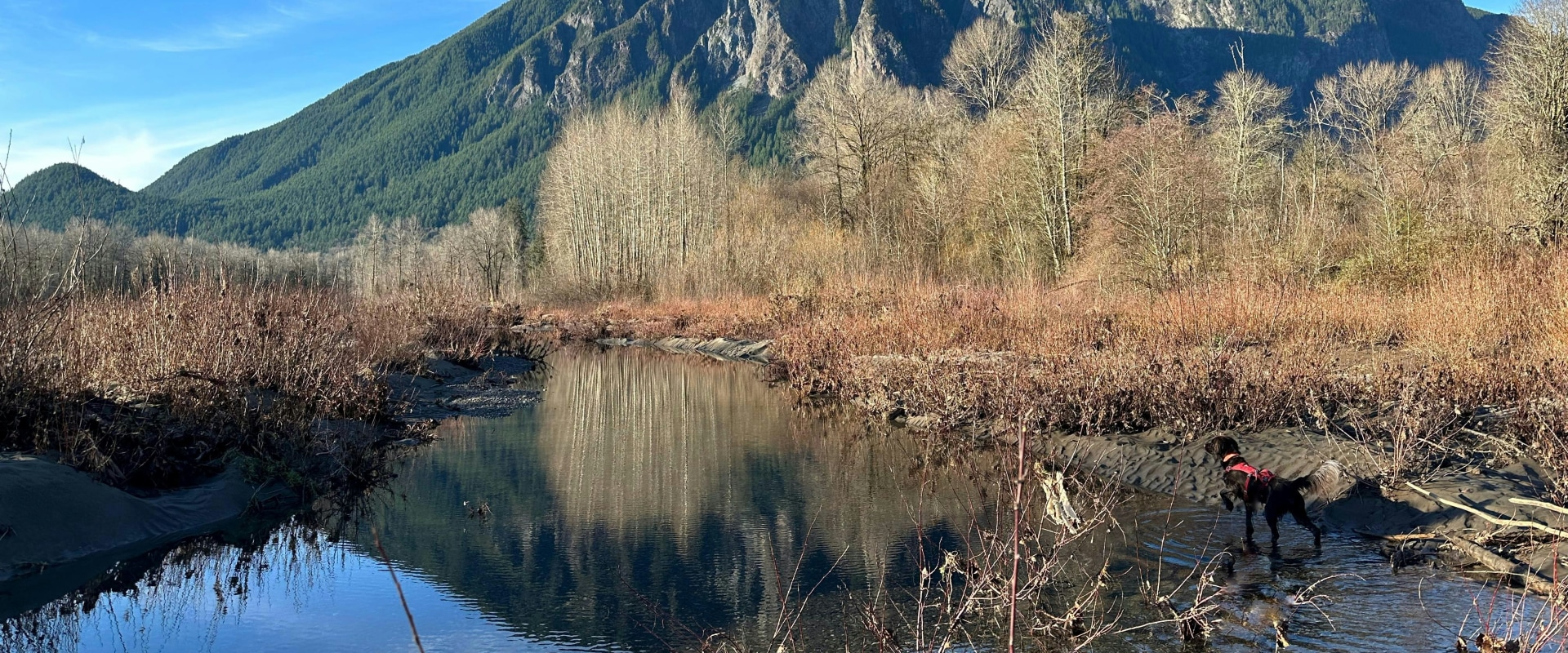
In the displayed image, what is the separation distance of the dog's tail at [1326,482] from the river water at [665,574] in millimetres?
371

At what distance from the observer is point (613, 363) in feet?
76.7

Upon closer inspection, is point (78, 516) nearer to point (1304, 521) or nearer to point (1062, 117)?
point (1304, 521)

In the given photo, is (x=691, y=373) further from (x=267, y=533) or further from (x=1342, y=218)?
(x=1342, y=218)

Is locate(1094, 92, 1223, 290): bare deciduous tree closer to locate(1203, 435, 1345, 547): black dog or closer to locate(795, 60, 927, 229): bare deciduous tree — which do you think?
locate(795, 60, 927, 229): bare deciduous tree

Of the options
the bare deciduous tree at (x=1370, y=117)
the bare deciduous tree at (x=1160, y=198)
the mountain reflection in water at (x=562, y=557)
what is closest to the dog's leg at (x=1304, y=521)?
the mountain reflection in water at (x=562, y=557)

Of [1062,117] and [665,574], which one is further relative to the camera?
[1062,117]

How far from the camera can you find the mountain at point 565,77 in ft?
461

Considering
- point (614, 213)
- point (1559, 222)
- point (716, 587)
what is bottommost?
point (716, 587)

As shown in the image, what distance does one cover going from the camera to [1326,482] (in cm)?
696

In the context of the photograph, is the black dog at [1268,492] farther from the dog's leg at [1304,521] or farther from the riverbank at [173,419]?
the riverbank at [173,419]

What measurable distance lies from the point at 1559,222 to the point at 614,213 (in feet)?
112

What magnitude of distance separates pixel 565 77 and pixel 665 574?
168503 mm

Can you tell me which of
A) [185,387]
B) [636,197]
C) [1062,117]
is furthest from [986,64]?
[185,387]

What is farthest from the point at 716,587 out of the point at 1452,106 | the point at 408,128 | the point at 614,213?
the point at 408,128
